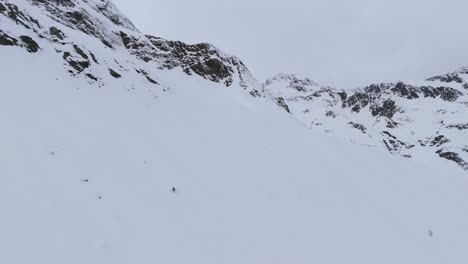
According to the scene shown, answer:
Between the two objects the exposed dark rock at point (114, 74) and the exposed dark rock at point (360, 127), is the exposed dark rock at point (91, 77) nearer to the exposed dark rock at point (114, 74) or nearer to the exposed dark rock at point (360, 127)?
the exposed dark rock at point (114, 74)

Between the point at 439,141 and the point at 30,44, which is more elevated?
the point at 439,141

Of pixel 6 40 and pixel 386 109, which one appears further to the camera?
pixel 386 109

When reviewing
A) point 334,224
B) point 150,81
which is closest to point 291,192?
point 334,224

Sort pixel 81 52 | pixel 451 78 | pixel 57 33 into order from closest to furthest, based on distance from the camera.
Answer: pixel 81 52, pixel 57 33, pixel 451 78

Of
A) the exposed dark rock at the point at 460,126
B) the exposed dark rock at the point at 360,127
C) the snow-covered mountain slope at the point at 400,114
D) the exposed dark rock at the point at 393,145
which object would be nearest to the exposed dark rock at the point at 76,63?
the snow-covered mountain slope at the point at 400,114

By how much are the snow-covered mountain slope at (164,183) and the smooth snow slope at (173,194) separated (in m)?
0.06

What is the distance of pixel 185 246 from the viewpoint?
39.3 feet

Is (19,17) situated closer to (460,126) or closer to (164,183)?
(164,183)

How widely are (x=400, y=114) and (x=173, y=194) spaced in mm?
142911

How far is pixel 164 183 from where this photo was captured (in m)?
15.3

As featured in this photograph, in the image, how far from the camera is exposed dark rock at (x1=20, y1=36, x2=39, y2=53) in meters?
23.1

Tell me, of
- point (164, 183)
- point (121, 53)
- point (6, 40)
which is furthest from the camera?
point (121, 53)

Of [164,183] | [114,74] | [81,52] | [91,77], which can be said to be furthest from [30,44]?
[164,183]

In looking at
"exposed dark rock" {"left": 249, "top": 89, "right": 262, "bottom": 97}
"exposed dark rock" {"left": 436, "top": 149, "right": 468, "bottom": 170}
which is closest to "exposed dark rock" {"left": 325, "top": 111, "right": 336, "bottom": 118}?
"exposed dark rock" {"left": 436, "top": 149, "right": 468, "bottom": 170}
